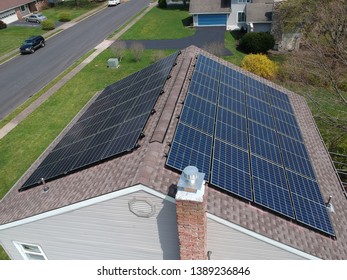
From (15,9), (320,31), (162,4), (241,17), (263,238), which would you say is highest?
(263,238)

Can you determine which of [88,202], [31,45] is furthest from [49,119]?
[31,45]

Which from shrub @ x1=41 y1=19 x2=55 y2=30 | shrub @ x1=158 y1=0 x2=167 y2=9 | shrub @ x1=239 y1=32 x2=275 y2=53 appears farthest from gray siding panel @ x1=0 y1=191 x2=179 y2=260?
shrub @ x1=158 y1=0 x2=167 y2=9

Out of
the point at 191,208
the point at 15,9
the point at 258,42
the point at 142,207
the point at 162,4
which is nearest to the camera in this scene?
the point at 191,208

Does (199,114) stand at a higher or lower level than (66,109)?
higher

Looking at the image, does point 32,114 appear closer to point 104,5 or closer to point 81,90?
point 81,90

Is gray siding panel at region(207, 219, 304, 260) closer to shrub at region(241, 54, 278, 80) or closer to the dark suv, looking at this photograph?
shrub at region(241, 54, 278, 80)

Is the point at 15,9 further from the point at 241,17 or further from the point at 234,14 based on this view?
the point at 241,17

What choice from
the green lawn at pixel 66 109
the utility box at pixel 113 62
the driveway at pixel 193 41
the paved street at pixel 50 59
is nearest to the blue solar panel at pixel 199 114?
the green lawn at pixel 66 109
